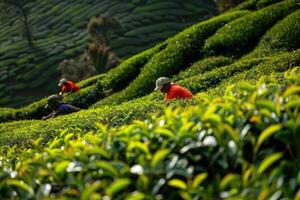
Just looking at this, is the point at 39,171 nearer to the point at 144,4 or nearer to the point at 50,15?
the point at 144,4

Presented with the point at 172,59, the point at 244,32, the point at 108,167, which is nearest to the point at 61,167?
the point at 108,167

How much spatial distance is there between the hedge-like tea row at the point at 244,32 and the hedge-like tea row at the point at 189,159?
73.1 ft

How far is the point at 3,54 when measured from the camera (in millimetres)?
65375

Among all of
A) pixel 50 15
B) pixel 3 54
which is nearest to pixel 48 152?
pixel 3 54

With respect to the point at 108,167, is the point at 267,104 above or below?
above

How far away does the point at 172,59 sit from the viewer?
29.0 meters

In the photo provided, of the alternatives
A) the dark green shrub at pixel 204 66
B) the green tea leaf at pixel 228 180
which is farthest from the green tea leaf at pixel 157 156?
the dark green shrub at pixel 204 66

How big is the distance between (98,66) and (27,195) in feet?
137

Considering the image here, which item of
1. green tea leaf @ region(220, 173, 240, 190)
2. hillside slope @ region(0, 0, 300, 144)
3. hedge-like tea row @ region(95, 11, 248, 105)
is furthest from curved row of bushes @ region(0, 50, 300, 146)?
green tea leaf @ region(220, 173, 240, 190)

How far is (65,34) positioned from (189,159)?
64.5 m

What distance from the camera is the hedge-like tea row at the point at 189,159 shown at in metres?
4.84

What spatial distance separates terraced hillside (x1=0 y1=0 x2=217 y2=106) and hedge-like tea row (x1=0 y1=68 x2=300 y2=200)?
4788 cm

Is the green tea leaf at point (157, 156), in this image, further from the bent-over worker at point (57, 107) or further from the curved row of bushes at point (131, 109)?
the bent-over worker at point (57, 107)

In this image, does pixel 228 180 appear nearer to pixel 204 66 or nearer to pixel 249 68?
pixel 249 68
